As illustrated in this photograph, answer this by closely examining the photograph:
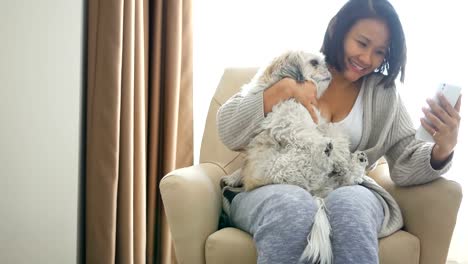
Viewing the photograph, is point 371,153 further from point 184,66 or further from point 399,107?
point 184,66

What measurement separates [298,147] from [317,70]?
0.73ft

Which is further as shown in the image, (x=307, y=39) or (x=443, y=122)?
(x=307, y=39)

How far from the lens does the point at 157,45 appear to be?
1.88 m

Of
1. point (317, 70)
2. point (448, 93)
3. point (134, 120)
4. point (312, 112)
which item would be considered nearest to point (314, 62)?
point (317, 70)

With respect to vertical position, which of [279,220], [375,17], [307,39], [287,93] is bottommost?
[279,220]

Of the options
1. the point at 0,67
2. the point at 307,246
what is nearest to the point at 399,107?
the point at 307,246

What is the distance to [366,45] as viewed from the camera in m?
1.39

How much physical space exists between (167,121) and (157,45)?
28 centimetres

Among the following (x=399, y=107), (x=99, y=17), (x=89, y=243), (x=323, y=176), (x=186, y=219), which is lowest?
(x=89, y=243)

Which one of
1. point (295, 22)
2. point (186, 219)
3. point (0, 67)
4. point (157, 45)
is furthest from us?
point (295, 22)

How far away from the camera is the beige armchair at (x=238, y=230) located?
3.95 ft

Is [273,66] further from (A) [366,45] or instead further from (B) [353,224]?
(B) [353,224]

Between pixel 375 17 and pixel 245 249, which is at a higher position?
pixel 375 17

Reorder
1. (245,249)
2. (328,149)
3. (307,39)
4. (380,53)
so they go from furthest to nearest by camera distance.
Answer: (307,39), (380,53), (328,149), (245,249)
